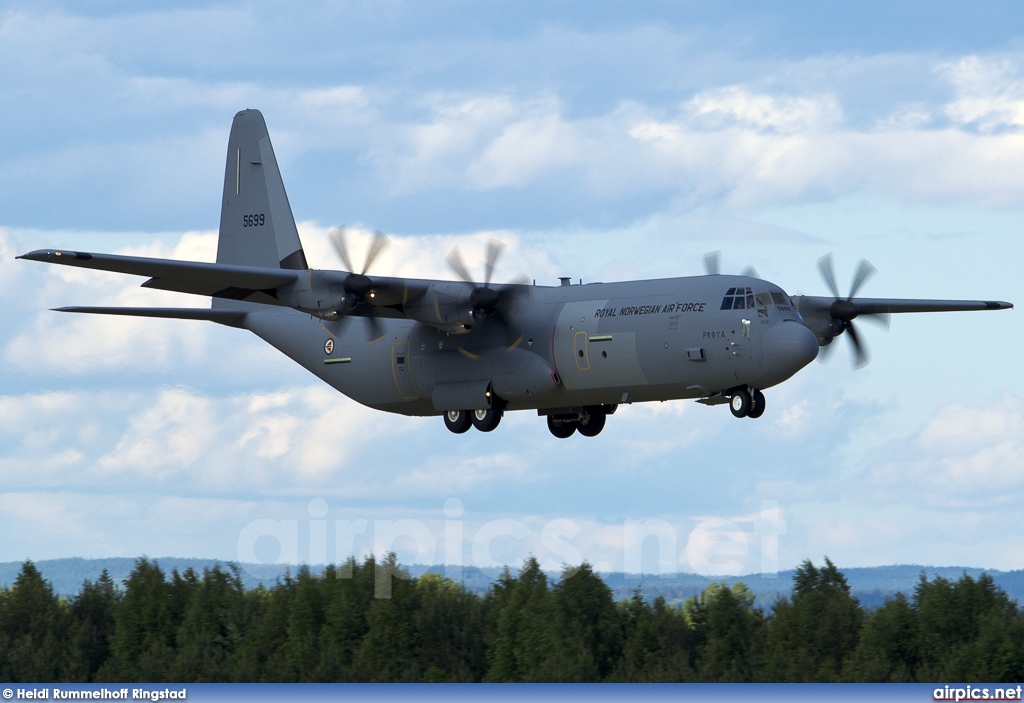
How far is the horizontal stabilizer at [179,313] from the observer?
31.3 meters

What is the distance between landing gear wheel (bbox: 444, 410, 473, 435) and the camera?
2956cm

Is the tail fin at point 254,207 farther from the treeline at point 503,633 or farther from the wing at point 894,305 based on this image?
the treeline at point 503,633

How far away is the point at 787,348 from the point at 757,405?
1.51m

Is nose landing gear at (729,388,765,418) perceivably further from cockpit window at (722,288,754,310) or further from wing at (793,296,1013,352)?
wing at (793,296,1013,352)

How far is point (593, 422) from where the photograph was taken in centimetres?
3116

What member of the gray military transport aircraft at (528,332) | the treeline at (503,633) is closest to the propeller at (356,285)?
the gray military transport aircraft at (528,332)

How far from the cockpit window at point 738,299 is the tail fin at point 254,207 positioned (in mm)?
11395

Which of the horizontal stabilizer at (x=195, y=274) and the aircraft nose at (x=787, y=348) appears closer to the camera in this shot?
the horizontal stabilizer at (x=195, y=274)

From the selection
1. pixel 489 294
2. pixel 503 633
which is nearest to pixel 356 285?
pixel 489 294

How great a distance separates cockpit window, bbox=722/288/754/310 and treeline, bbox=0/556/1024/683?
29.0 meters

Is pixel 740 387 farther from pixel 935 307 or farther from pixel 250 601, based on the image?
pixel 250 601

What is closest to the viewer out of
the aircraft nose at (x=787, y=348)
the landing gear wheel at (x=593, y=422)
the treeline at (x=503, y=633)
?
the aircraft nose at (x=787, y=348)

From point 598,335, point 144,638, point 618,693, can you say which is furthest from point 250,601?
point 618,693

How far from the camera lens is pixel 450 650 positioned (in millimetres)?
60625
